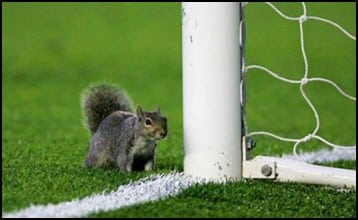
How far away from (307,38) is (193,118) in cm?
1181

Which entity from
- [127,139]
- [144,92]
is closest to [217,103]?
[127,139]

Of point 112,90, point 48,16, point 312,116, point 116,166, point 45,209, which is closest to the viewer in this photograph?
point 45,209

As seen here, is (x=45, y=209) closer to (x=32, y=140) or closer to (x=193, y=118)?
(x=193, y=118)

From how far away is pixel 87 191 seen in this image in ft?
13.8

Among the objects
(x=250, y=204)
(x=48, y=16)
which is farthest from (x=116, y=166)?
(x=48, y=16)

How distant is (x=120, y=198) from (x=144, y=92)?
270 inches

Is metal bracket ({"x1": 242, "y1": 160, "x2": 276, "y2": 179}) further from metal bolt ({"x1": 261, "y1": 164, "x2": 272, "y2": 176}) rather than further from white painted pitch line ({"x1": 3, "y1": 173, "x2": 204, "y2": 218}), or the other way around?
white painted pitch line ({"x1": 3, "y1": 173, "x2": 204, "y2": 218})

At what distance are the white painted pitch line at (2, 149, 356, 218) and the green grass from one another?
8 centimetres

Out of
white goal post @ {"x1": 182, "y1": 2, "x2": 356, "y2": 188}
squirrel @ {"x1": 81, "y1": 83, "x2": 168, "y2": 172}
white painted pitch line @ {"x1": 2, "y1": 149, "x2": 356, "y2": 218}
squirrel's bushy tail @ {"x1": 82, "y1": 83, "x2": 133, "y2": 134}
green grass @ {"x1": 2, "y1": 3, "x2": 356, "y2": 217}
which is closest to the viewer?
white painted pitch line @ {"x1": 2, "y1": 149, "x2": 356, "y2": 218}

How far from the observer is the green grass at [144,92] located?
4191mm

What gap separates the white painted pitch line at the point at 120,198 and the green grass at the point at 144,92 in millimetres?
80

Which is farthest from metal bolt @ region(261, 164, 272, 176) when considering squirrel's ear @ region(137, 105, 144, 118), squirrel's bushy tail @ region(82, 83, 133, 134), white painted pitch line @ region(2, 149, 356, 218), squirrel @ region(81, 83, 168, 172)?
squirrel's bushy tail @ region(82, 83, 133, 134)

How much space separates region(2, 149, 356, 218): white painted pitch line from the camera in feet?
12.3

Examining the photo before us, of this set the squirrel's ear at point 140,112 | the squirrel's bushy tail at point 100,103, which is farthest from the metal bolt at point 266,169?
the squirrel's bushy tail at point 100,103
